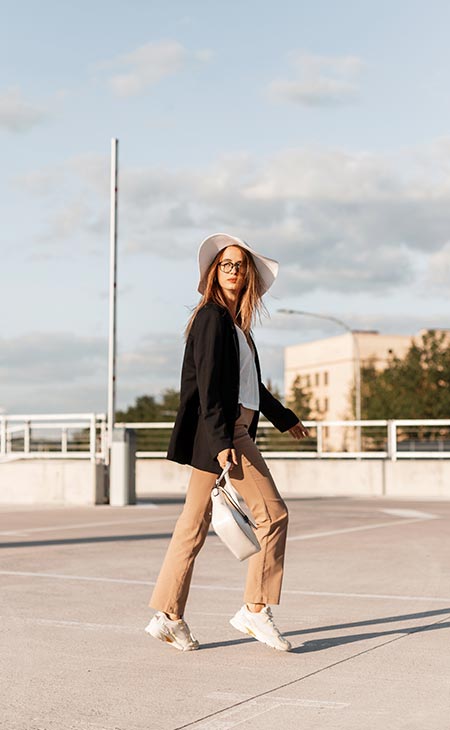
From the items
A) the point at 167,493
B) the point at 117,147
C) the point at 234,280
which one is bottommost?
the point at 167,493

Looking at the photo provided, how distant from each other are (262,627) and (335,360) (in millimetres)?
124101

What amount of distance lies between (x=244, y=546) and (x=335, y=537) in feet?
24.7

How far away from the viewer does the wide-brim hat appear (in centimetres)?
580

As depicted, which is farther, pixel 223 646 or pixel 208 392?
pixel 223 646

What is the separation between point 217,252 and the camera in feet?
19.2

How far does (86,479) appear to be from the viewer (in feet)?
65.1

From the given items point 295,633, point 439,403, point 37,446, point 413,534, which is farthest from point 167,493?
point 439,403

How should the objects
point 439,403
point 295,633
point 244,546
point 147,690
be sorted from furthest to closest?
point 439,403 → point 295,633 → point 244,546 → point 147,690

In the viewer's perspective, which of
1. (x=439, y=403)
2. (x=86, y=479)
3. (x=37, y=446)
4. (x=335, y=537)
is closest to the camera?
(x=335, y=537)

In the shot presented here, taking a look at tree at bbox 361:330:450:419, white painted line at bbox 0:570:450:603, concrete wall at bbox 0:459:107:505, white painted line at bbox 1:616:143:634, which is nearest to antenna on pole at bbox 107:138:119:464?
concrete wall at bbox 0:459:107:505

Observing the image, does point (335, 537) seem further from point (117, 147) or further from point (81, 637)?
point (117, 147)

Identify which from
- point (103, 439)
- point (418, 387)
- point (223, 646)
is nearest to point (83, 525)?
point (103, 439)

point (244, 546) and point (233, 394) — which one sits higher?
point (233, 394)

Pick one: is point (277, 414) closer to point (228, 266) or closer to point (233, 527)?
point (228, 266)
